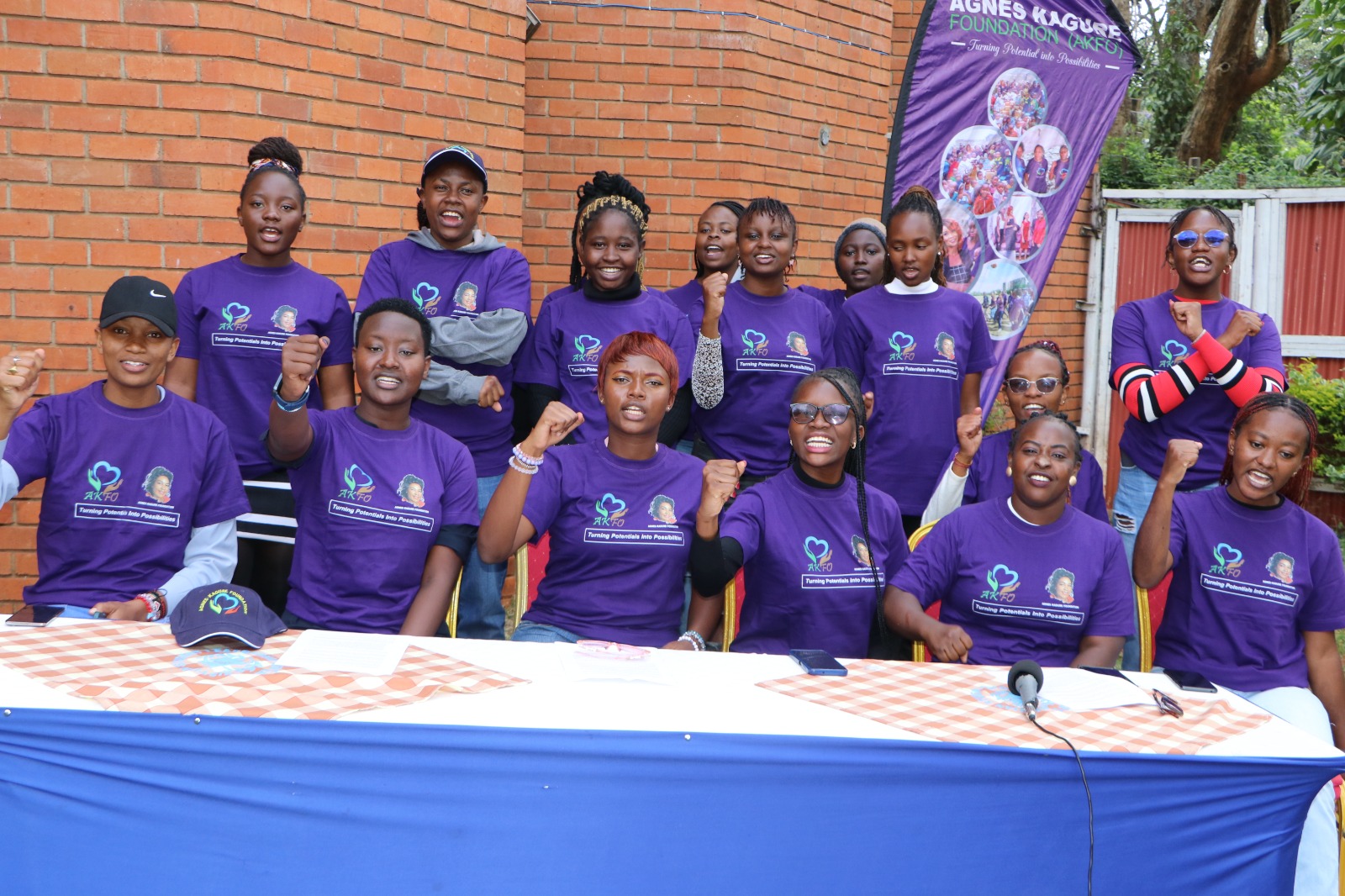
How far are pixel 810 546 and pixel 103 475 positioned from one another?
199 centimetres

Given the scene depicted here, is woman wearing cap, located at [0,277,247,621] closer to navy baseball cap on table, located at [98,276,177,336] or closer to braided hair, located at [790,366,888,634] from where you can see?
navy baseball cap on table, located at [98,276,177,336]

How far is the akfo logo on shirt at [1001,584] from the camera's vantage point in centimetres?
346

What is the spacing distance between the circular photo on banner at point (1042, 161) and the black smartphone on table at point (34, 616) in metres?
5.10

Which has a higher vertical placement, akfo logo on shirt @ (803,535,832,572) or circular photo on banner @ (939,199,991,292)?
circular photo on banner @ (939,199,991,292)

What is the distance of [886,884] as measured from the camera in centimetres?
223

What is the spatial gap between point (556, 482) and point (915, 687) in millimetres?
1343

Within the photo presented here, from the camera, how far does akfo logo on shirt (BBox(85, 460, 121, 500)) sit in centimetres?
324

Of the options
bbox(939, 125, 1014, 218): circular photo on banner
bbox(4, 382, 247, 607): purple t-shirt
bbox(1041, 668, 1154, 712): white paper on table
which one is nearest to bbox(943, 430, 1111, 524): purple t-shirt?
bbox(1041, 668, 1154, 712): white paper on table

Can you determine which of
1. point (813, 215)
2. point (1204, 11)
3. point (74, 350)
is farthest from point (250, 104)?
point (1204, 11)

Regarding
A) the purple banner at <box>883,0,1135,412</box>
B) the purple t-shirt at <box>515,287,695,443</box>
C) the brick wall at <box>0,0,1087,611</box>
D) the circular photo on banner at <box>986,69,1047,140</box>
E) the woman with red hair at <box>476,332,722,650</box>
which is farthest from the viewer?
the circular photo on banner at <box>986,69,1047,140</box>

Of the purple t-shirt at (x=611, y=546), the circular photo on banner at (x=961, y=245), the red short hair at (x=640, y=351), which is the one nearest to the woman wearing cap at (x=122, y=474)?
the purple t-shirt at (x=611, y=546)

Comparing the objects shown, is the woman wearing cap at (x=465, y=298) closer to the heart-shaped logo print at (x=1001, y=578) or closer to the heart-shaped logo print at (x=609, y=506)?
the heart-shaped logo print at (x=609, y=506)

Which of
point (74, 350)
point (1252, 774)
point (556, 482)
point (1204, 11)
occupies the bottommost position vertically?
point (1252, 774)

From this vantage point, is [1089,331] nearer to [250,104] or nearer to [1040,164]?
[1040,164]
